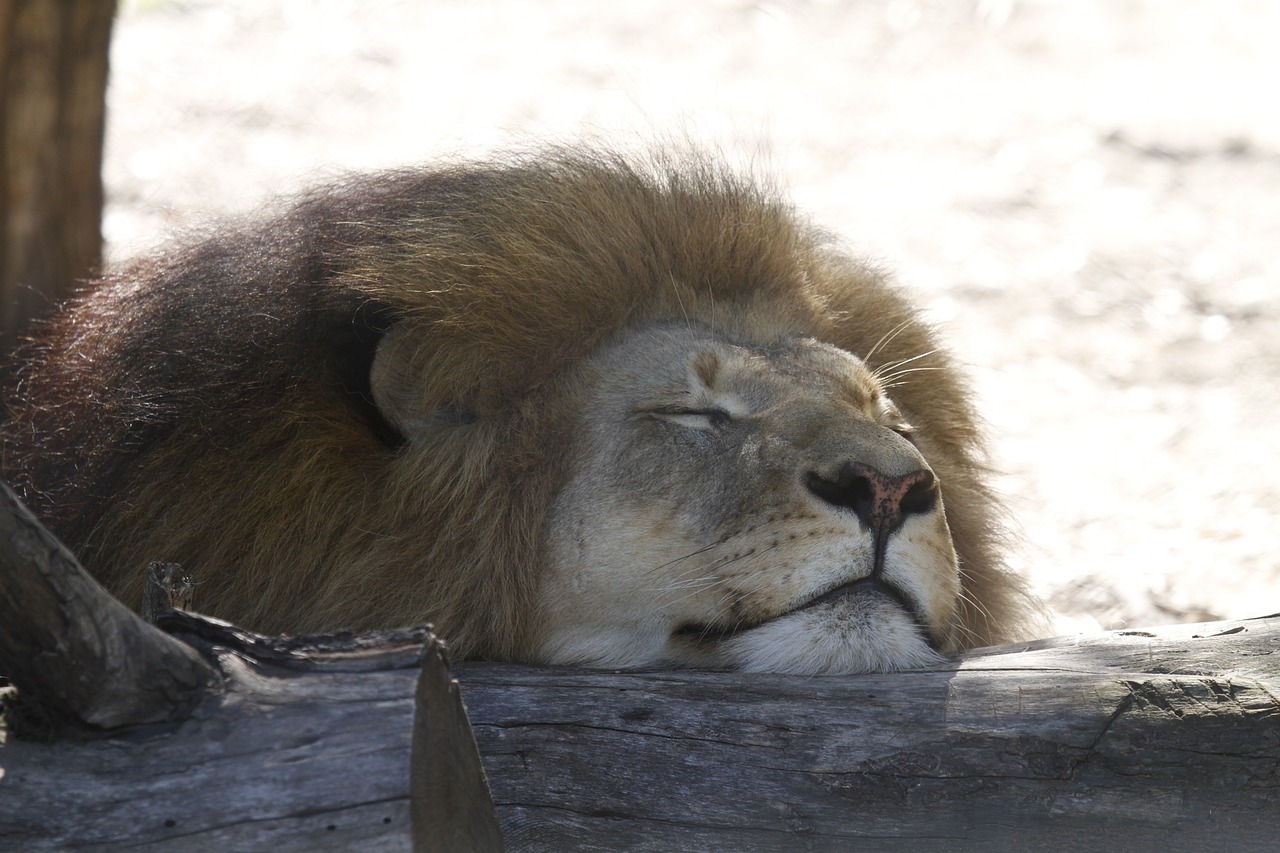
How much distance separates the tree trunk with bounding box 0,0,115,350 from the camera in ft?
14.1

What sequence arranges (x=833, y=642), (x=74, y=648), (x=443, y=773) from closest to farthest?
(x=74, y=648)
(x=443, y=773)
(x=833, y=642)

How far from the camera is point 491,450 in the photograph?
9.19 feet

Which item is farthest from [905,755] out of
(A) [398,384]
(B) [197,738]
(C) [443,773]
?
(A) [398,384]

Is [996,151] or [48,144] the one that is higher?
[996,151]

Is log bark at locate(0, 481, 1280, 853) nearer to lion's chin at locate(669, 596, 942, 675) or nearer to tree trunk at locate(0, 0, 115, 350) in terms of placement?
lion's chin at locate(669, 596, 942, 675)

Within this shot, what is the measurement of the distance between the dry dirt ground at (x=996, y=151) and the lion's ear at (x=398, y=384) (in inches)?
47.2

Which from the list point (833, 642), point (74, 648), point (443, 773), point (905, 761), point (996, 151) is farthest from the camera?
point (996, 151)

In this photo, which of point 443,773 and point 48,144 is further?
point 48,144

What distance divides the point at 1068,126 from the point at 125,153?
5892 millimetres

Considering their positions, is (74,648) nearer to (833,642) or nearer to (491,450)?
(491,450)

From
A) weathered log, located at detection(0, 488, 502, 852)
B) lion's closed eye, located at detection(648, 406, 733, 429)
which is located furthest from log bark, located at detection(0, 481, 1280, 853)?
lion's closed eye, located at detection(648, 406, 733, 429)

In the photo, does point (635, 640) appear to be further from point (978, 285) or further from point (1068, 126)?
point (1068, 126)

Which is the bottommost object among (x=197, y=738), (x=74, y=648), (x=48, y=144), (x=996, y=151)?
(x=197, y=738)

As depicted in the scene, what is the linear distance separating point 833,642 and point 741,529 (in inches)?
10.4
